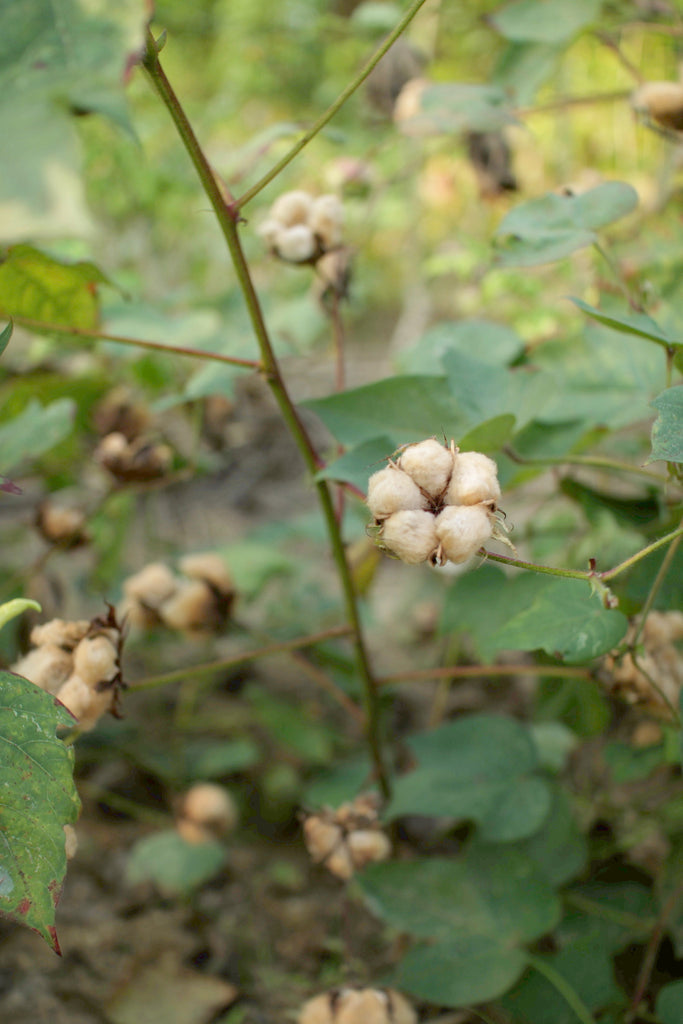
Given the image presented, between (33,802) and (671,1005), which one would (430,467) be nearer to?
(33,802)

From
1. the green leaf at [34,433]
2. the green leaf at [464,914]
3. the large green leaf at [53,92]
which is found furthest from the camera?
the green leaf at [34,433]

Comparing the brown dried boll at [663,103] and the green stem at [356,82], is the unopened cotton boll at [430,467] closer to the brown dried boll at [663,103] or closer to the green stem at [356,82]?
the green stem at [356,82]

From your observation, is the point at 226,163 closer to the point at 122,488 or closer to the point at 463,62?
the point at 122,488

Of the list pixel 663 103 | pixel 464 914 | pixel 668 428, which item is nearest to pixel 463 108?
pixel 663 103

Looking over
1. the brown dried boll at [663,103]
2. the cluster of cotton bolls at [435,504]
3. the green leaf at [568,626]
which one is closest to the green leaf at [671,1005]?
the green leaf at [568,626]

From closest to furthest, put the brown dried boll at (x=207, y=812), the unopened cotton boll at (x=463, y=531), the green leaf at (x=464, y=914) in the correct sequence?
1. the unopened cotton boll at (x=463, y=531)
2. the green leaf at (x=464, y=914)
3. the brown dried boll at (x=207, y=812)

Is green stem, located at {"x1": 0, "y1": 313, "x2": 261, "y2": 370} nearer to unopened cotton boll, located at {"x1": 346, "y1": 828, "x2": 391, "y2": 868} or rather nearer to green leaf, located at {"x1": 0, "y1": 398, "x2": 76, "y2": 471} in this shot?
green leaf, located at {"x1": 0, "y1": 398, "x2": 76, "y2": 471}

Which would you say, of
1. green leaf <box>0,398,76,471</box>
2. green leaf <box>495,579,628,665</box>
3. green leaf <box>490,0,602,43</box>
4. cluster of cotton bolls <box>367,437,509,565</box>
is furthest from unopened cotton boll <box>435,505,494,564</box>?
green leaf <box>490,0,602,43</box>
